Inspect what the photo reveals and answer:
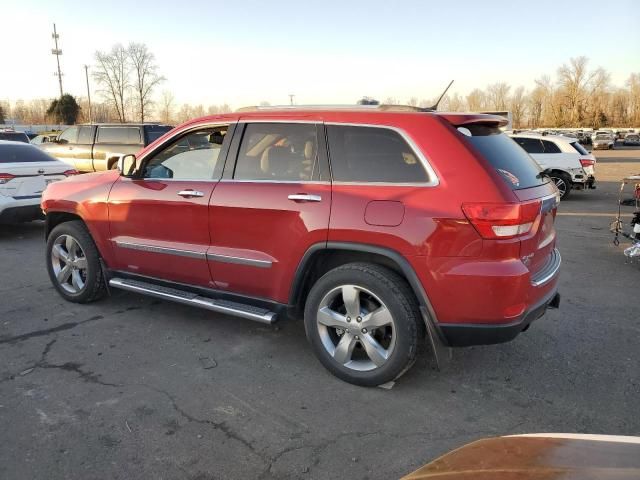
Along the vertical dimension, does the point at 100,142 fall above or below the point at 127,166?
above

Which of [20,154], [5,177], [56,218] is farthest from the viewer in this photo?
[20,154]

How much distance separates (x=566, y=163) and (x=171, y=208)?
12.4 meters

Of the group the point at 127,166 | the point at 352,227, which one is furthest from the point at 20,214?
the point at 352,227

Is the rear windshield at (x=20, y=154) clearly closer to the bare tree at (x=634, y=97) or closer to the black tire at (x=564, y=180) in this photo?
the black tire at (x=564, y=180)

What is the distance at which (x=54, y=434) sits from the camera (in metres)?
2.99

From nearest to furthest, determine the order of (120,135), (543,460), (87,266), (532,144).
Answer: (543,460) → (87,266) → (120,135) → (532,144)

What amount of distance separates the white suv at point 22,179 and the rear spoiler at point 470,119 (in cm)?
714

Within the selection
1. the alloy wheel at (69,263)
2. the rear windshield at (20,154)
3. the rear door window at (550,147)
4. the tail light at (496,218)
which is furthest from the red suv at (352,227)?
the rear door window at (550,147)

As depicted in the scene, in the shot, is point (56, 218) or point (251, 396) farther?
point (56, 218)

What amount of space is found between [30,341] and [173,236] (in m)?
1.44

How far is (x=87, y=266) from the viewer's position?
198 inches

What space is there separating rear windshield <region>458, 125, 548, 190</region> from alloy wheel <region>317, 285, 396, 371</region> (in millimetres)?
1144

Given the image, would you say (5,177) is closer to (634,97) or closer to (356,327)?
(356,327)

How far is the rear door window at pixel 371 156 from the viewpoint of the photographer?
11.1 feet
